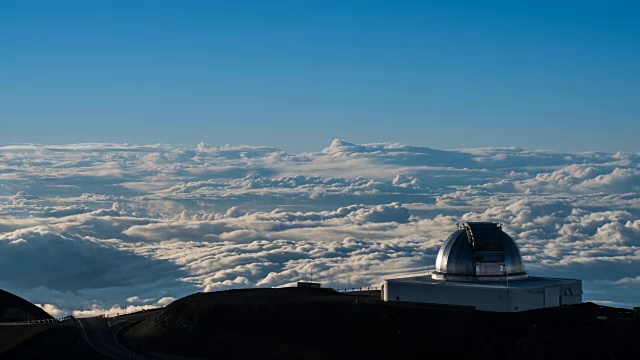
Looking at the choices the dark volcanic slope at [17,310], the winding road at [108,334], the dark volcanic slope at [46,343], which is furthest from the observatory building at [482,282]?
the dark volcanic slope at [17,310]

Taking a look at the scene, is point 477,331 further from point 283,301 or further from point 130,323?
point 130,323

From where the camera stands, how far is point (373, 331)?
9700 cm

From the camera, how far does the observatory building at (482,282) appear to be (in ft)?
325

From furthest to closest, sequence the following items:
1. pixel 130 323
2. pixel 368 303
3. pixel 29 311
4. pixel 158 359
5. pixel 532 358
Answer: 1. pixel 29 311
2. pixel 130 323
3. pixel 368 303
4. pixel 158 359
5. pixel 532 358

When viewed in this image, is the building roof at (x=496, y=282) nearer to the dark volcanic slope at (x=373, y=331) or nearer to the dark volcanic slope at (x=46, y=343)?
the dark volcanic slope at (x=373, y=331)

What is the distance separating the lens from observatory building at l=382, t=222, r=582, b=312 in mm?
99062

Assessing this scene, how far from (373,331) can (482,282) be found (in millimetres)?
12724

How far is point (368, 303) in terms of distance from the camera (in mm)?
104375

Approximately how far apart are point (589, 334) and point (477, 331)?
983 cm

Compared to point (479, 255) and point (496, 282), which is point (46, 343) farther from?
point (496, 282)

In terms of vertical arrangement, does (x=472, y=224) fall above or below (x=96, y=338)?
above

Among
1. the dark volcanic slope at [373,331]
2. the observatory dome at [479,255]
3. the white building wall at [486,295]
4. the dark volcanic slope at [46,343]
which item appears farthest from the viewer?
the observatory dome at [479,255]

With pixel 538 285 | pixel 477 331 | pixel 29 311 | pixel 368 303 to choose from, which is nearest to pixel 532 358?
pixel 477 331

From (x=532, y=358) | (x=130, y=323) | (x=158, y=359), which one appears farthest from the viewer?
(x=130, y=323)
